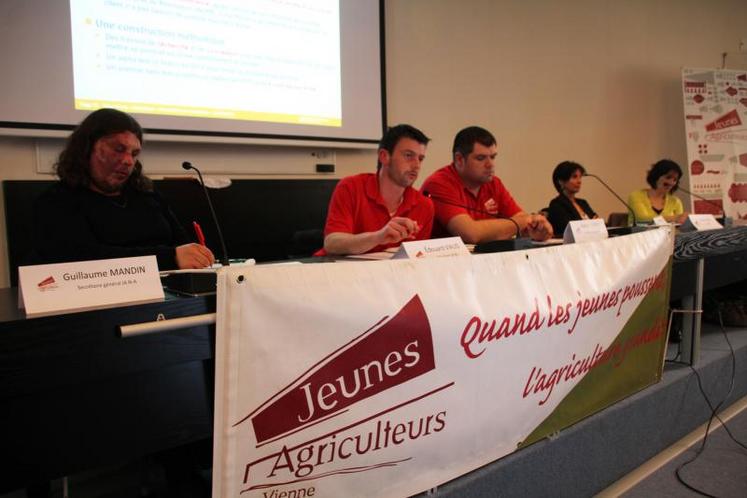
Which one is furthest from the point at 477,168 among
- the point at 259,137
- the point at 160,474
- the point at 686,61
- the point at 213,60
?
the point at 686,61

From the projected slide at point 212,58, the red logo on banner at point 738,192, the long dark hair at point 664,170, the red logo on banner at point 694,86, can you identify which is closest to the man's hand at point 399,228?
the projected slide at point 212,58

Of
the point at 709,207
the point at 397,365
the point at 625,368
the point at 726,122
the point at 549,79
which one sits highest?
the point at 549,79

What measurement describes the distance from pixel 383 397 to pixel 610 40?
429cm

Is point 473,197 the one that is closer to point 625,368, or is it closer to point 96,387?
point 625,368

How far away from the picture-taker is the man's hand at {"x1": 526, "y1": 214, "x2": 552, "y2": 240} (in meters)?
1.72

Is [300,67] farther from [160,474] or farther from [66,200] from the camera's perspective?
[160,474]

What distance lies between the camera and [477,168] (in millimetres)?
2066

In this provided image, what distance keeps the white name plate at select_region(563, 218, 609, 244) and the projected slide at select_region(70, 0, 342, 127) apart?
176cm

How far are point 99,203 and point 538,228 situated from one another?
1.33 metres

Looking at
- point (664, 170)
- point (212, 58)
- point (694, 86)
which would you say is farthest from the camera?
point (694, 86)

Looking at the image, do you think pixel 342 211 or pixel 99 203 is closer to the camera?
pixel 99 203

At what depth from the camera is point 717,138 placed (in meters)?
4.39

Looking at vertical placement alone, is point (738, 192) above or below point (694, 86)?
below

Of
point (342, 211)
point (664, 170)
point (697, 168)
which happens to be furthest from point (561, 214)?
point (697, 168)
